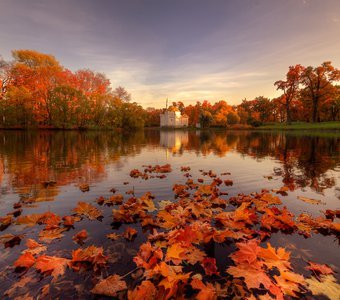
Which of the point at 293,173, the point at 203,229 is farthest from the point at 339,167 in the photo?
the point at 203,229

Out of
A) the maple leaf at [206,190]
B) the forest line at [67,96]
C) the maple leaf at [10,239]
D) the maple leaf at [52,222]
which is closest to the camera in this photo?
the maple leaf at [10,239]

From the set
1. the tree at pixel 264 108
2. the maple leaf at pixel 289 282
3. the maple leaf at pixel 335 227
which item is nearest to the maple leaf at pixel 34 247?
the maple leaf at pixel 289 282

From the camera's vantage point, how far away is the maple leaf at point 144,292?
2723mm

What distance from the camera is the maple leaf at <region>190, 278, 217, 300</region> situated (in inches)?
109

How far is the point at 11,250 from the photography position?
3986mm

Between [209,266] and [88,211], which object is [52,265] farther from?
[209,266]

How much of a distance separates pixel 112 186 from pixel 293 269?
6.63 meters

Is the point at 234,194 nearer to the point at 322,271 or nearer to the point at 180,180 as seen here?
the point at 180,180

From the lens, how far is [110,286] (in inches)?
118

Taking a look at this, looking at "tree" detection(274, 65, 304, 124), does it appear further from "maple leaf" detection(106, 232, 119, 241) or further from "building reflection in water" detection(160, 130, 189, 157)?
"maple leaf" detection(106, 232, 119, 241)

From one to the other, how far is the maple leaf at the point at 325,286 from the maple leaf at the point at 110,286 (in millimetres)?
2738

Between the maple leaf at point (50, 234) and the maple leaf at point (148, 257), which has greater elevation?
the maple leaf at point (148, 257)

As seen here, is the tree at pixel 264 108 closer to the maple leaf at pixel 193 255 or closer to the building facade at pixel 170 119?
the building facade at pixel 170 119

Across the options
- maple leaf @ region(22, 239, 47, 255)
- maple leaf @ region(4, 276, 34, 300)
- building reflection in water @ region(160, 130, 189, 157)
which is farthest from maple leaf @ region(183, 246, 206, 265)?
building reflection in water @ region(160, 130, 189, 157)
